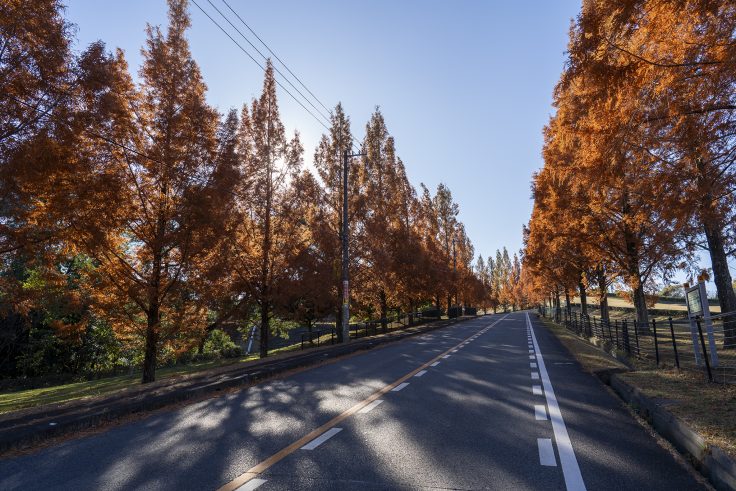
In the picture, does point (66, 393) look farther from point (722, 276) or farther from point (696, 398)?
point (722, 276)

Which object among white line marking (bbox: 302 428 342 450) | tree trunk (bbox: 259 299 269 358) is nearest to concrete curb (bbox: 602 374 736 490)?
white line marking (bbox: 302 428 342 450)

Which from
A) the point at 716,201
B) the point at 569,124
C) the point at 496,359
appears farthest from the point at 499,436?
the point at 496,359

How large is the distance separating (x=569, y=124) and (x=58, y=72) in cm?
1037

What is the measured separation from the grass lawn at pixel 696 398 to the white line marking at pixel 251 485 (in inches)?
168

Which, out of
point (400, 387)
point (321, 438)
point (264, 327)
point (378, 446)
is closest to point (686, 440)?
point (378, 446)

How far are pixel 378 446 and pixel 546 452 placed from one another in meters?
1.86

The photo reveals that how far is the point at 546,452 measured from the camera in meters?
4.89

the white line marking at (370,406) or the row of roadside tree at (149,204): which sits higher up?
the row of roadside tree at (149,204)

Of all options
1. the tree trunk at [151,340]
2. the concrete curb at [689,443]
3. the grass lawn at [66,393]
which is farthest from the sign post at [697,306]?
the grass lawn at [66,393]

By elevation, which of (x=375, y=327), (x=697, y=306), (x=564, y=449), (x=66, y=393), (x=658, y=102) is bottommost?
(x=66, y=393)

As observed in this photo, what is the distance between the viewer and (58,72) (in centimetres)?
952

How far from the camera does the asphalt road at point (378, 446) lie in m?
4.16

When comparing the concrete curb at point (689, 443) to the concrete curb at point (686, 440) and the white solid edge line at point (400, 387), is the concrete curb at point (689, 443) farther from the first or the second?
the white solid edge line at point (400, 387)

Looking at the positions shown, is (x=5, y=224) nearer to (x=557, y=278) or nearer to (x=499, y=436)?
(x=499, y=436)
